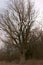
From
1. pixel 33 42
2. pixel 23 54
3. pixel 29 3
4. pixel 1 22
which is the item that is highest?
pixel 29 3

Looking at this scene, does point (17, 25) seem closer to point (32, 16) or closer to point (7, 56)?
point (32, 16)

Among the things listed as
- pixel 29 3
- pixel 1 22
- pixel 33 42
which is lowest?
pixel 33 42

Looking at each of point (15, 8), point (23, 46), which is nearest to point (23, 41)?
point (23, 46)

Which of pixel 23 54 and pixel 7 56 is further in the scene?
pixel 7 56

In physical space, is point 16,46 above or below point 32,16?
below

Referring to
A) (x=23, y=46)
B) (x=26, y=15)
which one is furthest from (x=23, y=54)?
(x=26, y=15)

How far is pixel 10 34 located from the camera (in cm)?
3750

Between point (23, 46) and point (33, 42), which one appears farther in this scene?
point (33, 42)

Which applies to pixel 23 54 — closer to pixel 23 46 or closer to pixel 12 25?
pixel 23 46

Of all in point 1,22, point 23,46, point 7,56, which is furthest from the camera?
point 7,56

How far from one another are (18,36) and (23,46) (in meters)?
1.77

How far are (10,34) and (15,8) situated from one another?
4700 mm

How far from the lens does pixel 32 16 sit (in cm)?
3969

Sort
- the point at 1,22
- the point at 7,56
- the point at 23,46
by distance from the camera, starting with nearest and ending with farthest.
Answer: the point at 23,46
the point at 1,22
the point at 7,56
